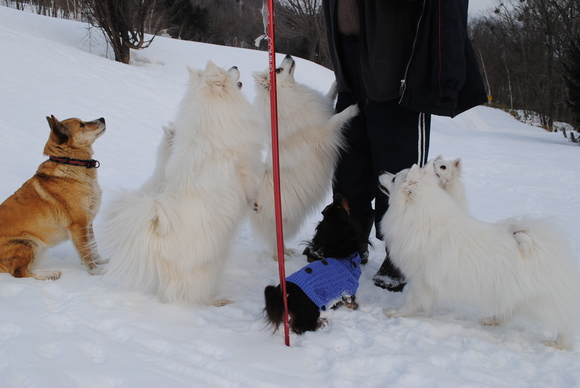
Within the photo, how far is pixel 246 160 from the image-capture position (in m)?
2.83

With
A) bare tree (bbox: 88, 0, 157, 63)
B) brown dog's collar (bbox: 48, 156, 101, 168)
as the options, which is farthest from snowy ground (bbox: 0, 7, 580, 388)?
bare tree (bbox: 88, 0, 157, 63)

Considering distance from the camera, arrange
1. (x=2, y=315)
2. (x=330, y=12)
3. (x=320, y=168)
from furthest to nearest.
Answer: (x=320, y=168) < (x=330, y=12) < (x=2, y=315)

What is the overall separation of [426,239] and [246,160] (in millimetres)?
1347

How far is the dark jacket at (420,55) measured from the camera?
2.45 metres

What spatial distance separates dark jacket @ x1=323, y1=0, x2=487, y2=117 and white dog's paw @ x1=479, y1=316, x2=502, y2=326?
1.36 m

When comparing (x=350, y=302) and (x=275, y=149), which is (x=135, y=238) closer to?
(x=275, y=149)

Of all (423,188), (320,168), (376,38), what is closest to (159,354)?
(423,188)

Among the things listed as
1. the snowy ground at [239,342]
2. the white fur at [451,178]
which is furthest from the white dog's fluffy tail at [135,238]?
the white fur at [451,178]

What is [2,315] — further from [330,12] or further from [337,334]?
[330,12]

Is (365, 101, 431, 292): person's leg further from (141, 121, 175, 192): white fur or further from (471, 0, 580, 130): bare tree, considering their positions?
(471, 0, 580, 130): bare tree

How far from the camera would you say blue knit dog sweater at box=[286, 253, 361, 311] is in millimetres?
2385

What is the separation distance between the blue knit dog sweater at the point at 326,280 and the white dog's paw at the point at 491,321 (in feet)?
2.77

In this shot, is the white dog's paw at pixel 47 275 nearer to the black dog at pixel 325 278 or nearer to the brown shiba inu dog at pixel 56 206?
the brown shiba inu dog at pixel 56 206

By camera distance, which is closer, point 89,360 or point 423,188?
point 89,360
